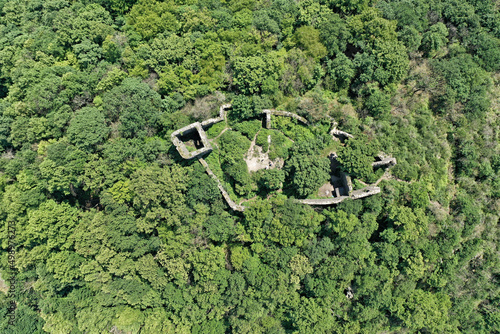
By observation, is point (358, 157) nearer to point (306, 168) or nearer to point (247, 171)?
point (306, 168)

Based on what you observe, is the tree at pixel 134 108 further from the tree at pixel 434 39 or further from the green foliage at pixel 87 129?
the tree at pixel 434 39

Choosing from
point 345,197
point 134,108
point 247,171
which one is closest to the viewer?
point 345,197

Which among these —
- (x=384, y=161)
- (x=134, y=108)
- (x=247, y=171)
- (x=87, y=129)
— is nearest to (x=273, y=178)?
(x=247, y=171)

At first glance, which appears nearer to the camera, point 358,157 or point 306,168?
point 306,168

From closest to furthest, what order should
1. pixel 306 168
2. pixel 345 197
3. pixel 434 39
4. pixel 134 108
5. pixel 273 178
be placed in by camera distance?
pixel 306 168 < pixel 273 178 < pixel 345 197 < pixel 134 108 < pixel 434 39

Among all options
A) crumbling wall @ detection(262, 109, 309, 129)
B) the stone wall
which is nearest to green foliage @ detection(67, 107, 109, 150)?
crumbling wall @ detection(262, 109, 309, 129)

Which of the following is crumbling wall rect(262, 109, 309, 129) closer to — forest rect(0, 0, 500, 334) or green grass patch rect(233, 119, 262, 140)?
forest rect(0, 0, 500, 334)

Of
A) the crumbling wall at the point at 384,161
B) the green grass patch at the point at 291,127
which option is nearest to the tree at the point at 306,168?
the green grass patch at the point at 291,127

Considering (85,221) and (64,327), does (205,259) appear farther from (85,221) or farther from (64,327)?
(64,327)

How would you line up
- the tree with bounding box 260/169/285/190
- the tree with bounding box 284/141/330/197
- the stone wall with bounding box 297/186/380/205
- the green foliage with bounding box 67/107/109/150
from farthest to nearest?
the green foliage with bounding box 67/107/109/150
the stone wall with bounding box 297/186/380/205
the tree with bounding box 260/169/285/190
the tree with bounding box 284/141/330/197
